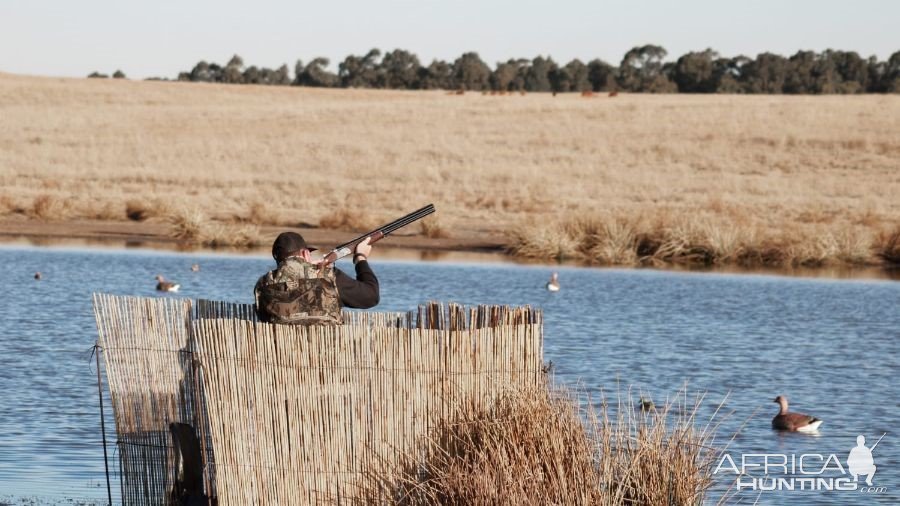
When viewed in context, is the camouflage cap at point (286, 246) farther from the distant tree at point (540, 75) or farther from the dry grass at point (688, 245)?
the distant tree at point (540, 75)

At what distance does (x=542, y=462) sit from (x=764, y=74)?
94.9 metres

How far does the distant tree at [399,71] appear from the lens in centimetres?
10538

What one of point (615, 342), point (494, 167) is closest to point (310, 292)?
point (615, 342)

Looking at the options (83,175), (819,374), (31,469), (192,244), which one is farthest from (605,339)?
(83,175)

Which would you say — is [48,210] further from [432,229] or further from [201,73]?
[201,73]

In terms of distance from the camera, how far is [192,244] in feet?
98.8

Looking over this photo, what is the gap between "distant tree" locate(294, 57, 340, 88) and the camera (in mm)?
108500

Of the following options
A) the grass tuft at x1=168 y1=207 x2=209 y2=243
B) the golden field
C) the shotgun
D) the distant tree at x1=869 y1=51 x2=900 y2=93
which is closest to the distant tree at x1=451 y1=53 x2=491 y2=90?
the distant tree at x1=869 y1=51 x2=900 y2=93

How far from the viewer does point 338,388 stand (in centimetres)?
723

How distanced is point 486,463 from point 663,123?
5247 centimetres

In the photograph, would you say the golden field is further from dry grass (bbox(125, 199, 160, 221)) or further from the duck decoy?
the duck decoy

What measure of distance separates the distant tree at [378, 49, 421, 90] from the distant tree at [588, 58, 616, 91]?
12.6 metres

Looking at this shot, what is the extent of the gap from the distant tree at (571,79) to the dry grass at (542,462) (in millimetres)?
96822

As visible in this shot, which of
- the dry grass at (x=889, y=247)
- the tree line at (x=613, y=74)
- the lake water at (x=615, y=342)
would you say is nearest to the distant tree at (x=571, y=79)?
the tree line at (x=613, y=74)
